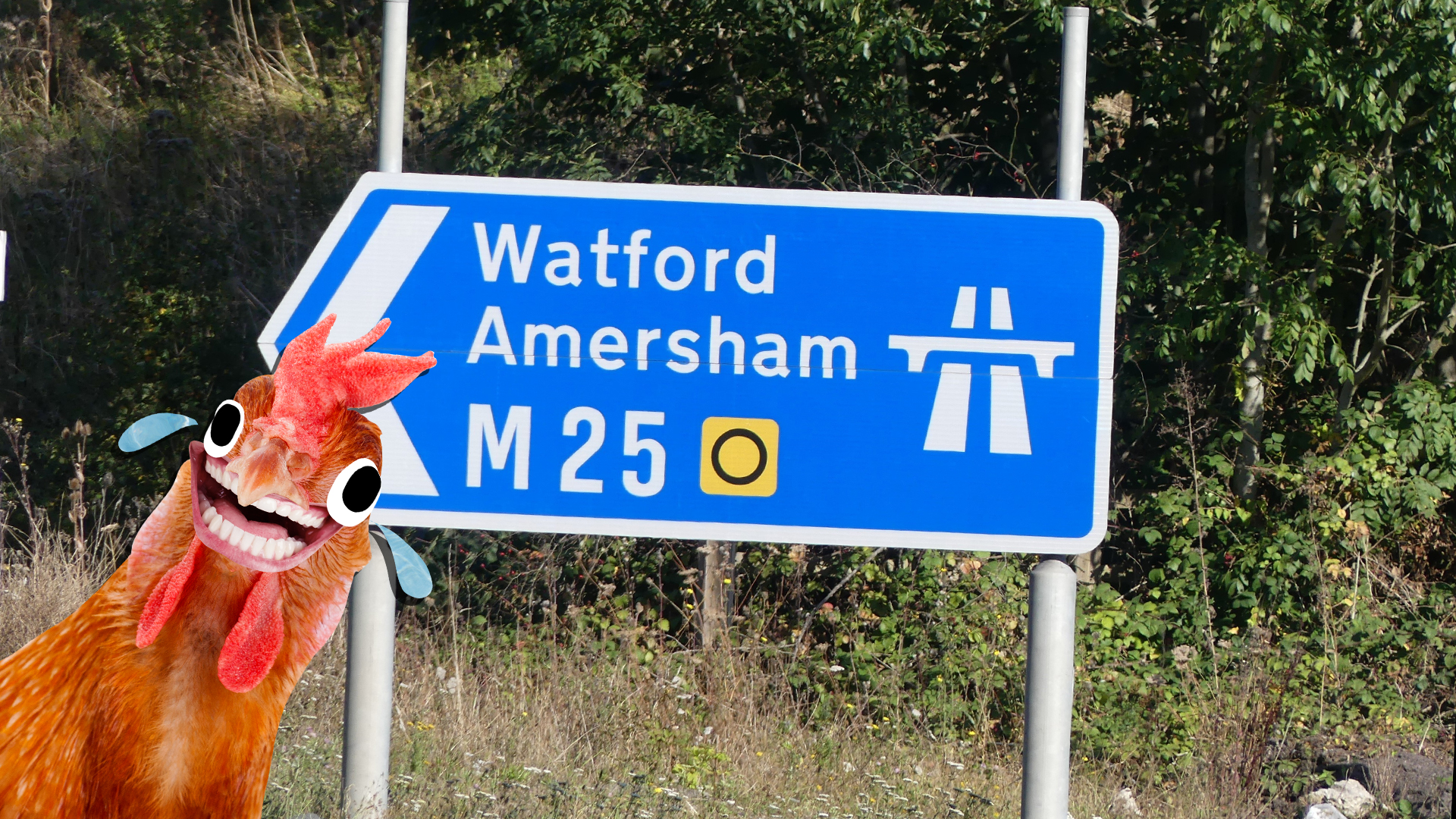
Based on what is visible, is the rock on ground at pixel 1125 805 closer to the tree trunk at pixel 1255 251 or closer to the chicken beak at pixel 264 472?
the tree trunk at pixel 1255 251

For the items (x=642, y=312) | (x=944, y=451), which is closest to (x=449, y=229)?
(x=642, y=312)

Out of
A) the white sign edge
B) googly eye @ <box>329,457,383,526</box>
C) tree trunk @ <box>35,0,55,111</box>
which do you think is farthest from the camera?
tree trunk @ <box>35,0,55,111</box>

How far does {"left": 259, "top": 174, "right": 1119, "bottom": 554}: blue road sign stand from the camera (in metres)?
2.33

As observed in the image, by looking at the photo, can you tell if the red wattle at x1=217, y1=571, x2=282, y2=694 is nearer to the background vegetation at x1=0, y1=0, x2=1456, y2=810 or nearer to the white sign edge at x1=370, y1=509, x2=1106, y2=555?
the white sign edge at x1=370, y1=509, x2=1106, y2=555

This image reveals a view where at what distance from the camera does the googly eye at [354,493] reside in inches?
80.4

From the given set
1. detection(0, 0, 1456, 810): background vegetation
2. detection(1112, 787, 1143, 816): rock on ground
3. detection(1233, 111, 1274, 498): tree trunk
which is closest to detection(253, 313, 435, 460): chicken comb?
detection(0, 0, 1456, 810): background vegetation

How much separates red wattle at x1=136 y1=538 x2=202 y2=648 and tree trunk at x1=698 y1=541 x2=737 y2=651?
4450mm

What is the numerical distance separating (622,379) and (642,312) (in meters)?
0.14

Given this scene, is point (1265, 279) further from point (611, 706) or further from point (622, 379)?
point (622, 379)

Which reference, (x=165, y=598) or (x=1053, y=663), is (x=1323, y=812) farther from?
(x=165, y=598)

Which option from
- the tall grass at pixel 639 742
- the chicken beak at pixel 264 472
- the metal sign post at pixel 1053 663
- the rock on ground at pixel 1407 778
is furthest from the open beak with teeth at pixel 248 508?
the rock on ground at pixel 1407 778

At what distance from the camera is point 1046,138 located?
7.72m

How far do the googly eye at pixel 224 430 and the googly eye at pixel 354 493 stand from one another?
0.59ft

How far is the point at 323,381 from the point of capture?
6.88 feet
